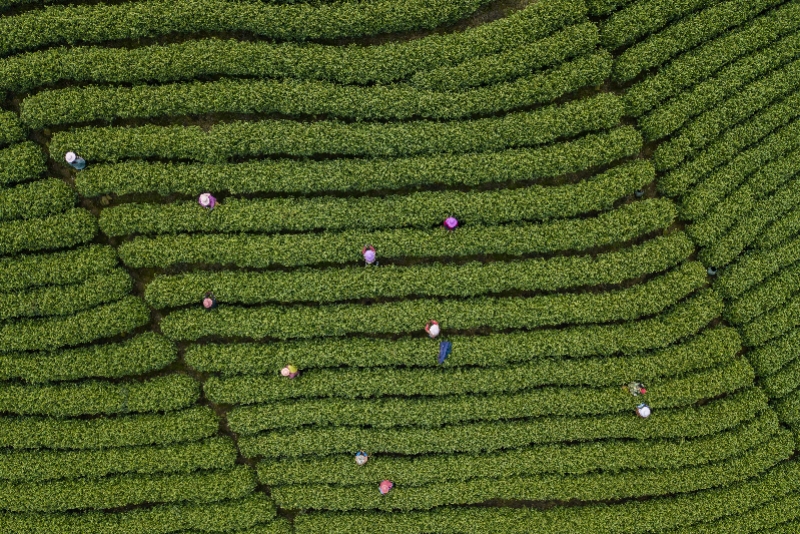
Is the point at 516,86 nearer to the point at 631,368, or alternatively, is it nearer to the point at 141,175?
the point at 631,368

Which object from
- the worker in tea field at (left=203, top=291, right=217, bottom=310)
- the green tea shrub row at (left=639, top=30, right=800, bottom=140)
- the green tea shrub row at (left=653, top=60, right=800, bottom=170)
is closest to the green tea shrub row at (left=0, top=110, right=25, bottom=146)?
the worker in tea field at (left=203, top=291, right=217, bottom=310)

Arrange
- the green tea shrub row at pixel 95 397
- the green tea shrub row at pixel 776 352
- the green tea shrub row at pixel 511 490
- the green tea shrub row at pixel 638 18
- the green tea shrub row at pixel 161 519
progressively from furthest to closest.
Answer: the green tea shrub row at pixel 776 352
the green tea shrub row at pixel 511 490
the green tea shrub row at pixel 161 519
the green tea shrub row at pixel 95 397
the green tea shrub row at pixel 638 18

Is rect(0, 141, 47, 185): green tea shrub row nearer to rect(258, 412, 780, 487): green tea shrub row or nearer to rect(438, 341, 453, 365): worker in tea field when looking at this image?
rect(258, 412, 780, 487): green tea shrub row

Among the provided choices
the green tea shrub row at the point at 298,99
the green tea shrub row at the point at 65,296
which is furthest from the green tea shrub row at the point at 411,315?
the green tea shrub row at the point at 298,99

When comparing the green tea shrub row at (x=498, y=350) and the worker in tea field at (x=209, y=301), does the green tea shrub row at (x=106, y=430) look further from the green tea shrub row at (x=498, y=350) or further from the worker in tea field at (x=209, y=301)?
the worker in tea field at (x=209, y=301)

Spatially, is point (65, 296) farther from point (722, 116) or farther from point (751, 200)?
point (751, 200)

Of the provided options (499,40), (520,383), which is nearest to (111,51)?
(499,40)
